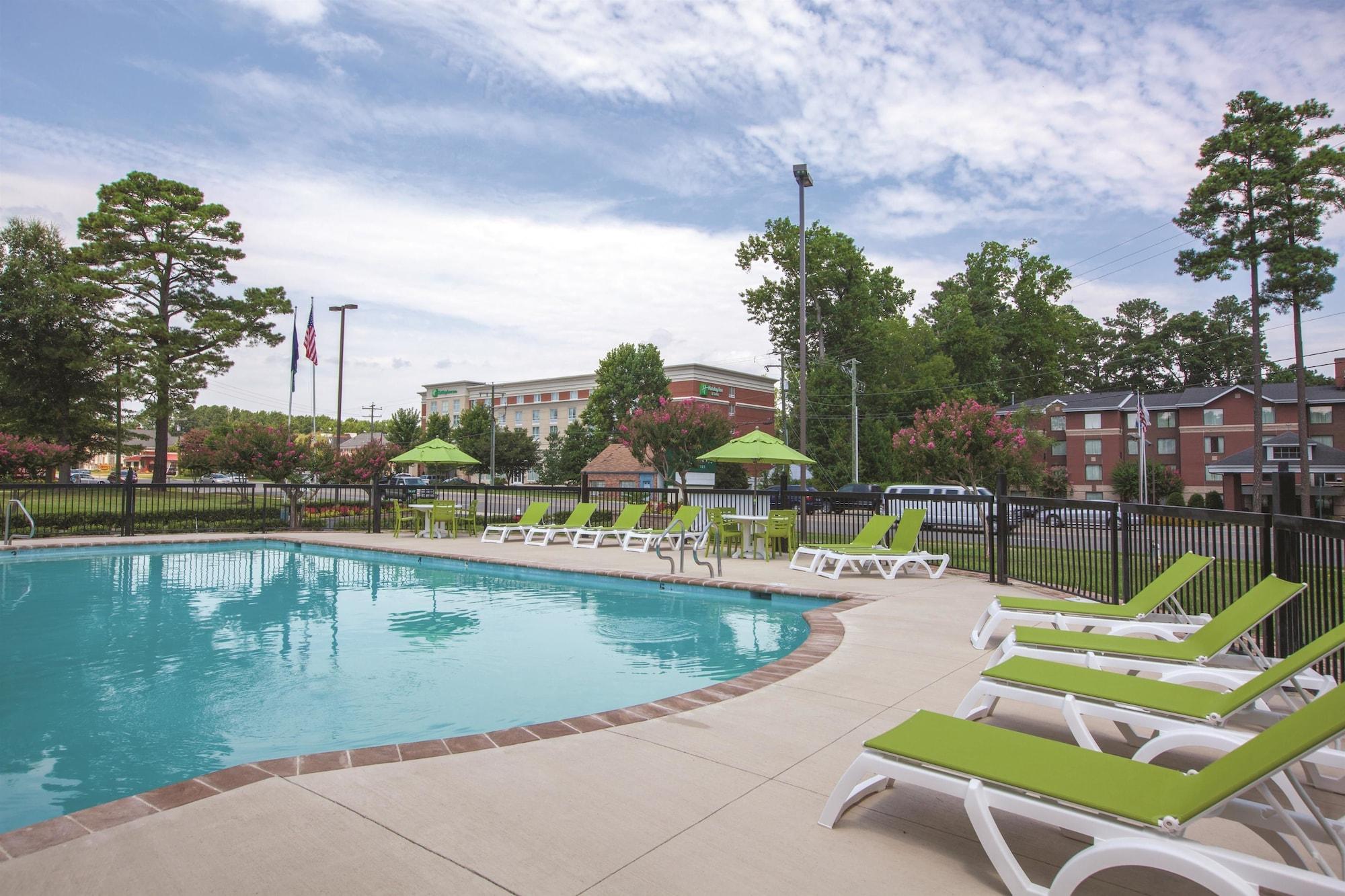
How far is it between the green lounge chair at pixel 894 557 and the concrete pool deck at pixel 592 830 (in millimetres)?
5936

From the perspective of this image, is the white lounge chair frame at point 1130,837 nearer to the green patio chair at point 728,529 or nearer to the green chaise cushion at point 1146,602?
the green chaise cushion at point 1146,602

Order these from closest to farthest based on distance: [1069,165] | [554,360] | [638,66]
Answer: [638,66] → [1069,165] → [554,360]

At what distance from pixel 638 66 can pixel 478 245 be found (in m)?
6.75

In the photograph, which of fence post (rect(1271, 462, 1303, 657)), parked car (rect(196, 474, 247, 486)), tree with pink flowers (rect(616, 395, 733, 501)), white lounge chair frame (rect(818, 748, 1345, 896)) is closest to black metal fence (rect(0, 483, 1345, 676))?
fence post (rect(1271, 462, 1303, 657))

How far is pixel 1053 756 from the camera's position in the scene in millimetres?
2424

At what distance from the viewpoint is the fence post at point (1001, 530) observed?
30.2 feet

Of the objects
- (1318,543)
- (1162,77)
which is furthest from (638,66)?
(1318,543)

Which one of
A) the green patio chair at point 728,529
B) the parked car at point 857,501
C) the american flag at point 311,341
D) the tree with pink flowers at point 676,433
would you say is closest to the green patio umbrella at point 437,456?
the green patio chair at point 728,529

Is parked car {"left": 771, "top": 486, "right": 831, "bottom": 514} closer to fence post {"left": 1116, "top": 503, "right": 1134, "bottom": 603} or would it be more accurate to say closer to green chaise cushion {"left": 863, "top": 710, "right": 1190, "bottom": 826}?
fence post {"left": 1116, "top": 503, "right": 1134, "bottom": 603}

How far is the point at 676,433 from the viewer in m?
30.8

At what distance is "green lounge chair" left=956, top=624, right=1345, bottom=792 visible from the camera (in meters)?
2.67

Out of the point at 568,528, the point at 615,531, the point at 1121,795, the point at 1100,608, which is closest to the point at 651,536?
the point at 615,531

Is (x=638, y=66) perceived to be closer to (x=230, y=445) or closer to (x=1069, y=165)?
(x=1069, y=165)

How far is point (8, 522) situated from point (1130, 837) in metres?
18.2
